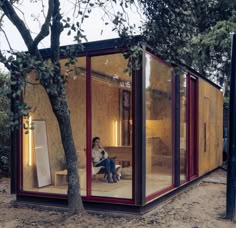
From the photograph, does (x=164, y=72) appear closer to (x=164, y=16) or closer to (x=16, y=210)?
(x=164, y=16)

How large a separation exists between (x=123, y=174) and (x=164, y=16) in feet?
8.73

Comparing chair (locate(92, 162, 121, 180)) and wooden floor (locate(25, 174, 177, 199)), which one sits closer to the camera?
wooden floor (locate(25, 174, 177, 199))

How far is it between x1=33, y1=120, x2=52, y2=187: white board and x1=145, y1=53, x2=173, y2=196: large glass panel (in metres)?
1.97

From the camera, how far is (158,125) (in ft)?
21.6

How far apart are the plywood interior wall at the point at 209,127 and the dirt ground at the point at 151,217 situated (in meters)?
2.12

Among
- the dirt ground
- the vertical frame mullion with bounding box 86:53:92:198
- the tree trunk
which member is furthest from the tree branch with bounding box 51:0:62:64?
the dirt ground

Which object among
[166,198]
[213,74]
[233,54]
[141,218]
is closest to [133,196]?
[141,218]

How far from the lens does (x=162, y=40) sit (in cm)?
545

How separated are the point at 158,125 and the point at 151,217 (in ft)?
5.33

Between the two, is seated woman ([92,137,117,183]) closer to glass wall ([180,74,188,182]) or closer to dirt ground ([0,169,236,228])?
dirt ground ([0,169,236,228])

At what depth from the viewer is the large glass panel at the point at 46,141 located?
6.68 m

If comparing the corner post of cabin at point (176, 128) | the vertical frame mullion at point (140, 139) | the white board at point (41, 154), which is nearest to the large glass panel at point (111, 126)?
the vertical frame mullion at point (140, 139)

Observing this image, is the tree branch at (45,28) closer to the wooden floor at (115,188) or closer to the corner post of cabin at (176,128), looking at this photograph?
the wooden floor at (115,188)

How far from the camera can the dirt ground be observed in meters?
5.39
